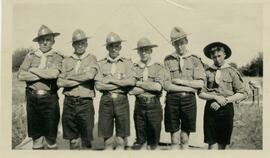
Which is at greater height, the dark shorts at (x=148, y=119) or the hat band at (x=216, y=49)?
the hat band at (x=216, y=49)

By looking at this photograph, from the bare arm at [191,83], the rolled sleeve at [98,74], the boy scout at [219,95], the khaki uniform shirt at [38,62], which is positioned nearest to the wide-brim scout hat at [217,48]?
the boy scout at [219,95]

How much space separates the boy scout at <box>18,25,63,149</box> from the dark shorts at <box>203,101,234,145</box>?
47cm

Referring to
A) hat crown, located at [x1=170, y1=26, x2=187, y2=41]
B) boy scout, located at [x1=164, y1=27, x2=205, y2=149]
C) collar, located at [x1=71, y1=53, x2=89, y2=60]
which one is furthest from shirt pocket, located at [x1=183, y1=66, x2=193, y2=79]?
collar, located at [x1=71, y1=53, x2=89, y2=60]

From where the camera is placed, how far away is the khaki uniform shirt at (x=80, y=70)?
56.7 inches

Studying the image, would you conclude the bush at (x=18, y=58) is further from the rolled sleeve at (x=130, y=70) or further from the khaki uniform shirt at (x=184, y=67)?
the khaki uniform shirt at (x=184, y=67)

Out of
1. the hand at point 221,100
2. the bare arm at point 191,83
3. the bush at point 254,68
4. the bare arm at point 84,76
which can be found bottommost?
the hand at point 221,100

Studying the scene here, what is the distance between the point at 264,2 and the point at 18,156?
92cm

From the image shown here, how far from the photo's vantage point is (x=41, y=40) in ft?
4.81

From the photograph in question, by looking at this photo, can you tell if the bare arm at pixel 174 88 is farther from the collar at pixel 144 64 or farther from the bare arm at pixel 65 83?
the bare arm at pixel 65 83

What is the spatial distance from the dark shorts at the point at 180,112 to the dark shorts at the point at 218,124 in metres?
0.04

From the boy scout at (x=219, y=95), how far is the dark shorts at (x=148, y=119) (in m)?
0.15

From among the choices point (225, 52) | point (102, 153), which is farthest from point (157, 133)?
point (225, 52)

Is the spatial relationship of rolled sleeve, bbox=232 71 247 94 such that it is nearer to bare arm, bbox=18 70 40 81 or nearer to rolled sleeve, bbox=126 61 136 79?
rolled sleeve, bbox=126 61 136 79

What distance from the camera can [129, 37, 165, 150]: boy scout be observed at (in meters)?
1.43
